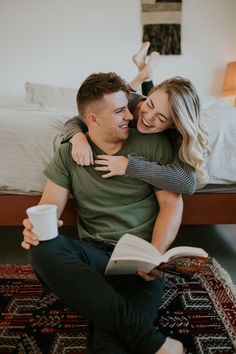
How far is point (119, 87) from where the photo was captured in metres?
→ 1.10

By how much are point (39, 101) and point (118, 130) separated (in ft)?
5.60

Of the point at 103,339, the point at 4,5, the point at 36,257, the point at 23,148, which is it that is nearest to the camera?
the point at 103,339

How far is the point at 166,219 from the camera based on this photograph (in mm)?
1102

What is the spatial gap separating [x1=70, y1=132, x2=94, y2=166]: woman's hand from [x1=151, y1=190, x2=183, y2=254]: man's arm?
256 mm

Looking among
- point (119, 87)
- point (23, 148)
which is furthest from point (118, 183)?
point (23, 148)

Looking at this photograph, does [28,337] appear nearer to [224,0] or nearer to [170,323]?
[170,323]

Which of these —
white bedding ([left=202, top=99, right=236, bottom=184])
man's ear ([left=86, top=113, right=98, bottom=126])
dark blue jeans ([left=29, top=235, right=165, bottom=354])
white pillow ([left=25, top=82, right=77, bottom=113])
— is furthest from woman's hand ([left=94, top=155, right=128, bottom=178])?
white pillow ([left=25, top=82, right=77, bottom=113])

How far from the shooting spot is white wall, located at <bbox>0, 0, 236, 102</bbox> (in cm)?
310

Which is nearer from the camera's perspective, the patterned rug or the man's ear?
the patterned rug

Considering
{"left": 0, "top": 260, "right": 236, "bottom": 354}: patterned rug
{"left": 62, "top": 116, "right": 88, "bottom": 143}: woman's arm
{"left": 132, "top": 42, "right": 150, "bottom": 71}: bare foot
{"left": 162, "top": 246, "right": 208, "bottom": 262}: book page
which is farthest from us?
{"left": 132, "top": 42, "right": 150, "bottom": 71}: bare foot

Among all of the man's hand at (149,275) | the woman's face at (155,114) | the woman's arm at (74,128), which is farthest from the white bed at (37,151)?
the man's hand at (149,275)

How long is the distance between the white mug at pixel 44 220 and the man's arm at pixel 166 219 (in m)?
0.35

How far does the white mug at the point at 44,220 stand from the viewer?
0.85 meters

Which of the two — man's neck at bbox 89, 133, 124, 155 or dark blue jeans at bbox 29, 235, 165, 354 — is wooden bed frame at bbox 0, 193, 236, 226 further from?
dark blue jeans at bbox 29, 235, 165, 354
